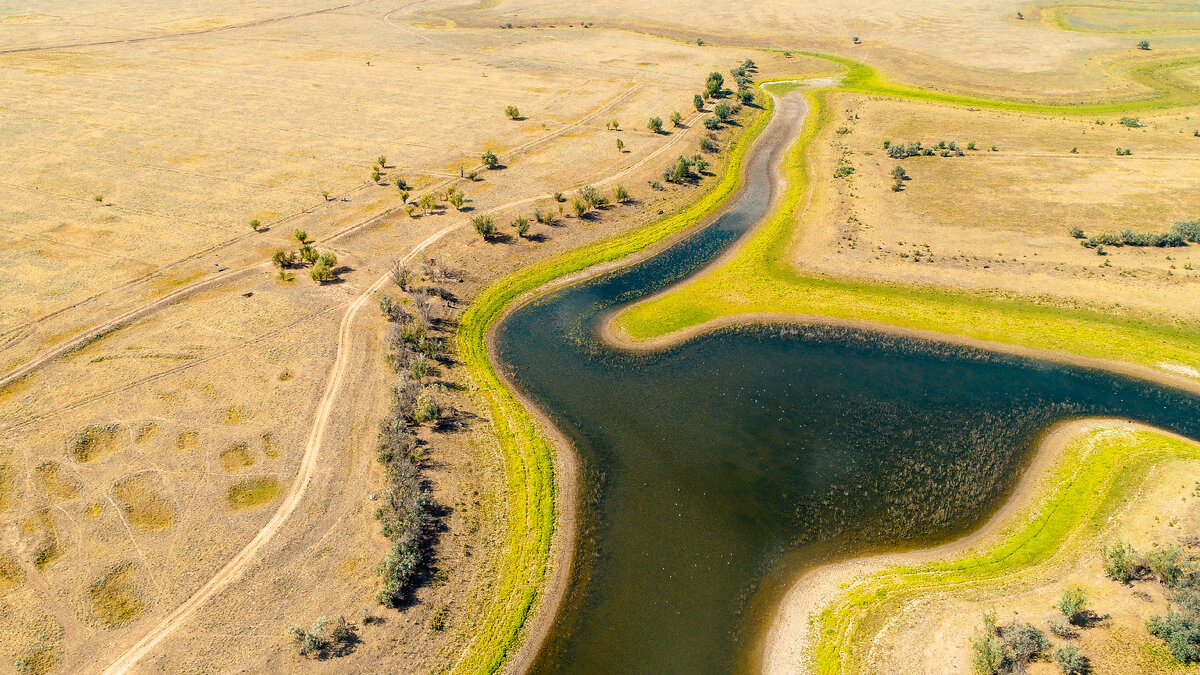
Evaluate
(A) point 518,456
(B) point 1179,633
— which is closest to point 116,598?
(A) point 518,456

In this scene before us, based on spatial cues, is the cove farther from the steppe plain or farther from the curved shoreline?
the steppe plain

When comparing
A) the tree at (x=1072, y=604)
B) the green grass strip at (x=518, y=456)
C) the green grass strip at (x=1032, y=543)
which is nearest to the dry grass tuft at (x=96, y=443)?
the green grass strip at (x=518, y=456)

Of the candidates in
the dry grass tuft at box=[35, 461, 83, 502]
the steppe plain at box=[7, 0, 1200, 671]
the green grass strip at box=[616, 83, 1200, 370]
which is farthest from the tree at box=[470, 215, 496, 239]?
the dry grass tuft at box=[35, 461, 83, 502]

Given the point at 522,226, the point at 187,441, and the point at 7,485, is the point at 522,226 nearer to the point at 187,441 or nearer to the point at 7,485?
the point at 187,441

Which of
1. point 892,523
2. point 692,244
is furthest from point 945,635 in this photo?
point 692,244

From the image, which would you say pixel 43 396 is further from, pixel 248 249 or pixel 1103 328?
pixel 1103 328

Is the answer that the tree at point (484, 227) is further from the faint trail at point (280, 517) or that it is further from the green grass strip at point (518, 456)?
the faint trail at point (280, 517)

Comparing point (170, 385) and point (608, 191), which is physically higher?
point (608, 191)
